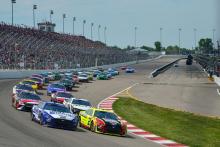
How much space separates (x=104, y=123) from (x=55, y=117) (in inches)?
90.0

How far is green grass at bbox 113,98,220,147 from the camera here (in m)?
25.8

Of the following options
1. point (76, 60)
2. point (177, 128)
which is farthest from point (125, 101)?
point (76, 60)

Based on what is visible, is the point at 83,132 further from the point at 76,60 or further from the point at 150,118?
the point at 76,60

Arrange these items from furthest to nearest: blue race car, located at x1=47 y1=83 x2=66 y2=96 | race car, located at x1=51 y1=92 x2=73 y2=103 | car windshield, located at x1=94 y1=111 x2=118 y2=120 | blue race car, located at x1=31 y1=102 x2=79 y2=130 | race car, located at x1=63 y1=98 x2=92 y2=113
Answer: blue race car, located at x1=47 y1=83 x2=66 y2=96 → race car, located at x1=51 y1=92 x2=73 y2=103 → race car, located at x1=63 y1=98 x2=92 y2=113 → car windshield, located at x1=94 y1=111 x2=118 y2=120 → blue race car, located at x1=31 y1=102 x2=79 y2=130

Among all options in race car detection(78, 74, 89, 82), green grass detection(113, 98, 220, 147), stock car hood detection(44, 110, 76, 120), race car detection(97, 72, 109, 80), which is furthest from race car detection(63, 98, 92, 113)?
race car detection(97, 72, 109, 80)

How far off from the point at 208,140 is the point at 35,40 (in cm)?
7283

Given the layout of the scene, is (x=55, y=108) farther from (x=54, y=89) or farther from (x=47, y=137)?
(x=54, y=89)

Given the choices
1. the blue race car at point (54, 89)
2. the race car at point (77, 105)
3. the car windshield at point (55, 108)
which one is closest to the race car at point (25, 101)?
the race car at point (77, 105)

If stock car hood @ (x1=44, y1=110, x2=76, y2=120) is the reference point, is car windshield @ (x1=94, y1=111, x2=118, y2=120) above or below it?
below

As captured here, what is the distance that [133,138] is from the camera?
985 inches

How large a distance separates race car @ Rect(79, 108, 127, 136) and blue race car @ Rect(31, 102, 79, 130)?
81cm

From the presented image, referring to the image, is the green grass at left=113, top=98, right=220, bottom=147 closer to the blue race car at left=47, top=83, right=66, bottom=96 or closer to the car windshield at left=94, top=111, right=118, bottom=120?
the car windshield at left=94, top=111, right=118, bottom=120

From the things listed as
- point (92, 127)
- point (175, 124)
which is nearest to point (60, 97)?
point (175, 124)

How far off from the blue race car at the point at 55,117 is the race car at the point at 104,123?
31.7 inches
